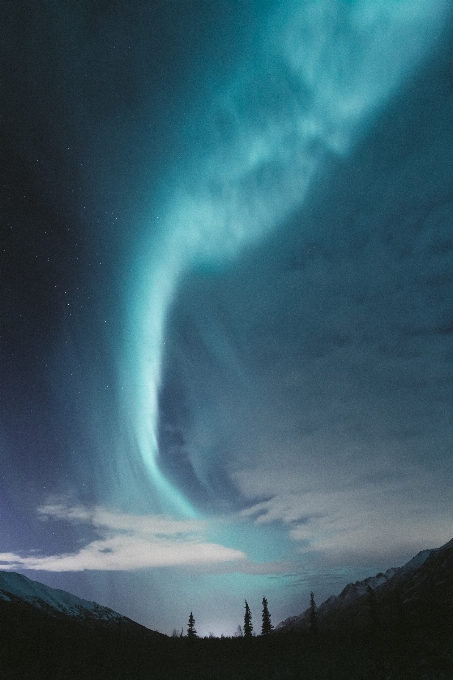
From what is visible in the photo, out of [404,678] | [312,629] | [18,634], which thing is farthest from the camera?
[18,634]

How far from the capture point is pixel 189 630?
78.6 m

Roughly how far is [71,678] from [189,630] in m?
63.8

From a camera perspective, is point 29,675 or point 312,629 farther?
point 312,629

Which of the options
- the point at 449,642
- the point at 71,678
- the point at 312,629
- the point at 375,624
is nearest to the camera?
the point at 71,678

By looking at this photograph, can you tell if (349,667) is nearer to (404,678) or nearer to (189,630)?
(404,678)

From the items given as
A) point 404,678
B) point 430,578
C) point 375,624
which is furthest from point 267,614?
point 430,578

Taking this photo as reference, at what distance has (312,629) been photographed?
70938 mm

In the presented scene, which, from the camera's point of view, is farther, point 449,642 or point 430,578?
point 430,578

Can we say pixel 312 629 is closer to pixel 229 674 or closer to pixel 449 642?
pixel 449 642

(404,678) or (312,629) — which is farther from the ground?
(404,678)

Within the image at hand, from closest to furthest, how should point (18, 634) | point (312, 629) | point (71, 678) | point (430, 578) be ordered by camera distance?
point (71, 678), point (312, 629), point (18, 634), point (430, 578)

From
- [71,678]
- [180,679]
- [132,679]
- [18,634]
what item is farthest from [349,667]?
[18,634]

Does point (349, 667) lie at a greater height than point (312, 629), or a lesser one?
greater

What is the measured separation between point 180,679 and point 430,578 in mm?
198701
